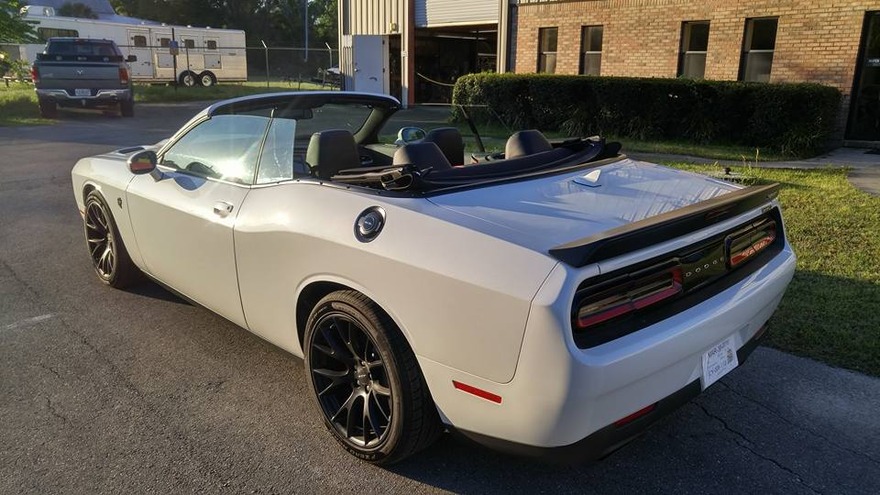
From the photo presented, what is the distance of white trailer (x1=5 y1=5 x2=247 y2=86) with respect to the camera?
94.6ft

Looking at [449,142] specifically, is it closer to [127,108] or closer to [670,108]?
[670,108]

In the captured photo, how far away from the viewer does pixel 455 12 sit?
20.4 m

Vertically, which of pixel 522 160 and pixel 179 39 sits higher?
pixel 179 39

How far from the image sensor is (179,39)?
33.5m

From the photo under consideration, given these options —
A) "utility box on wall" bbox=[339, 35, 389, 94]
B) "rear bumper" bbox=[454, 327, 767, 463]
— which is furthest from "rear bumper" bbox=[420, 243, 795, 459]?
"utility box on wall" bbox=[339, 35, 389, 94]

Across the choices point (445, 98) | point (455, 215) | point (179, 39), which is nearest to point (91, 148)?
point (455, 215)

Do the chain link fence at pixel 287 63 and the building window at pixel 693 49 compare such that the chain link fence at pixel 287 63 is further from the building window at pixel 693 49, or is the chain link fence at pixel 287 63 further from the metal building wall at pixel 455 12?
the building window at pixel 693 49

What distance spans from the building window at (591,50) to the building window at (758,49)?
137 inches

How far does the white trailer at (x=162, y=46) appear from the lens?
28828 mm

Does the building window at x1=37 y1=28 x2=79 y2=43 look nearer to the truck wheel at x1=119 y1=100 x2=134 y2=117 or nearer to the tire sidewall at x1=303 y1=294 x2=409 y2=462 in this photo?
the truck wheel at x1=119 y1=100 x2=134 y2=117

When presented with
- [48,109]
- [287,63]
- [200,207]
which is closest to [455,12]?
[48,109]

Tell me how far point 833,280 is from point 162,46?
3330 cm

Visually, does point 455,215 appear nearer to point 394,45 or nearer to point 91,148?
point 91,148

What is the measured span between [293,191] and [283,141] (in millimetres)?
472
